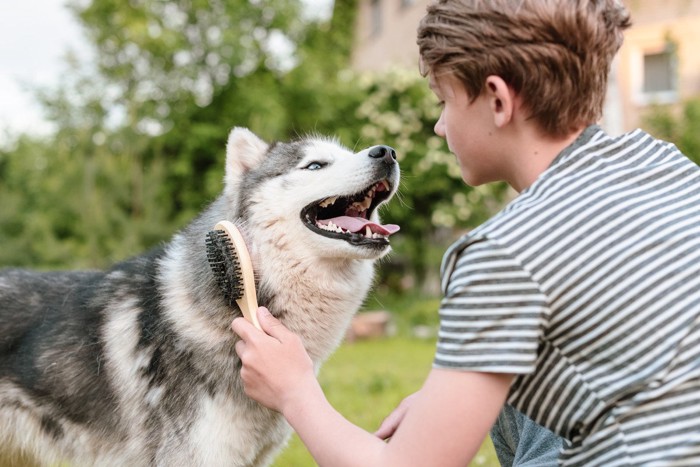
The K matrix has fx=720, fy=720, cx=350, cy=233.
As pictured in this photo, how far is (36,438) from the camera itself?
2574mm

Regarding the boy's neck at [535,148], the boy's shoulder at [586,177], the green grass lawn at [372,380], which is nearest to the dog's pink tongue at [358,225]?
the boy's neck at [535,148]

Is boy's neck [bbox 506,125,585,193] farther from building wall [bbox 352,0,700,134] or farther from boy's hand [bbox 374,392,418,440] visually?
building wall [bbox 352,0,700,134]

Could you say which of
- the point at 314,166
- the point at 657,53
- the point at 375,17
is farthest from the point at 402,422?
the point at 375,17

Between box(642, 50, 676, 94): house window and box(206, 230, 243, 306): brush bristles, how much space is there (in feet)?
44.3

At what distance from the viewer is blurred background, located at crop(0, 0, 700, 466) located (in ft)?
33.1

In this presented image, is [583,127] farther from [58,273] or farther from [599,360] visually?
[58,273]

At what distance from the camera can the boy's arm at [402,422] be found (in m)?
1.26

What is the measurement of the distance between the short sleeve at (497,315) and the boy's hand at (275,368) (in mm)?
486

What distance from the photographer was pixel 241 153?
262cm

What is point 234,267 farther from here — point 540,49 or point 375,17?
point 375,17

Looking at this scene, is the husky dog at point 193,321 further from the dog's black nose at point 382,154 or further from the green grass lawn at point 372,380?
the green grass lawn at point 372,380

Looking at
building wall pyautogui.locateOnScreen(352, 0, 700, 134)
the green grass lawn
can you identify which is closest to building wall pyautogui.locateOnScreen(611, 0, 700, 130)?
building wall pyautogui.locateOnScreen(352, 0, 700, 134)

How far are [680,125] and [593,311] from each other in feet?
41.0

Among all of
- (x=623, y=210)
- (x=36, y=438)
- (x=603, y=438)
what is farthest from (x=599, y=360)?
(x=36, y=438)
